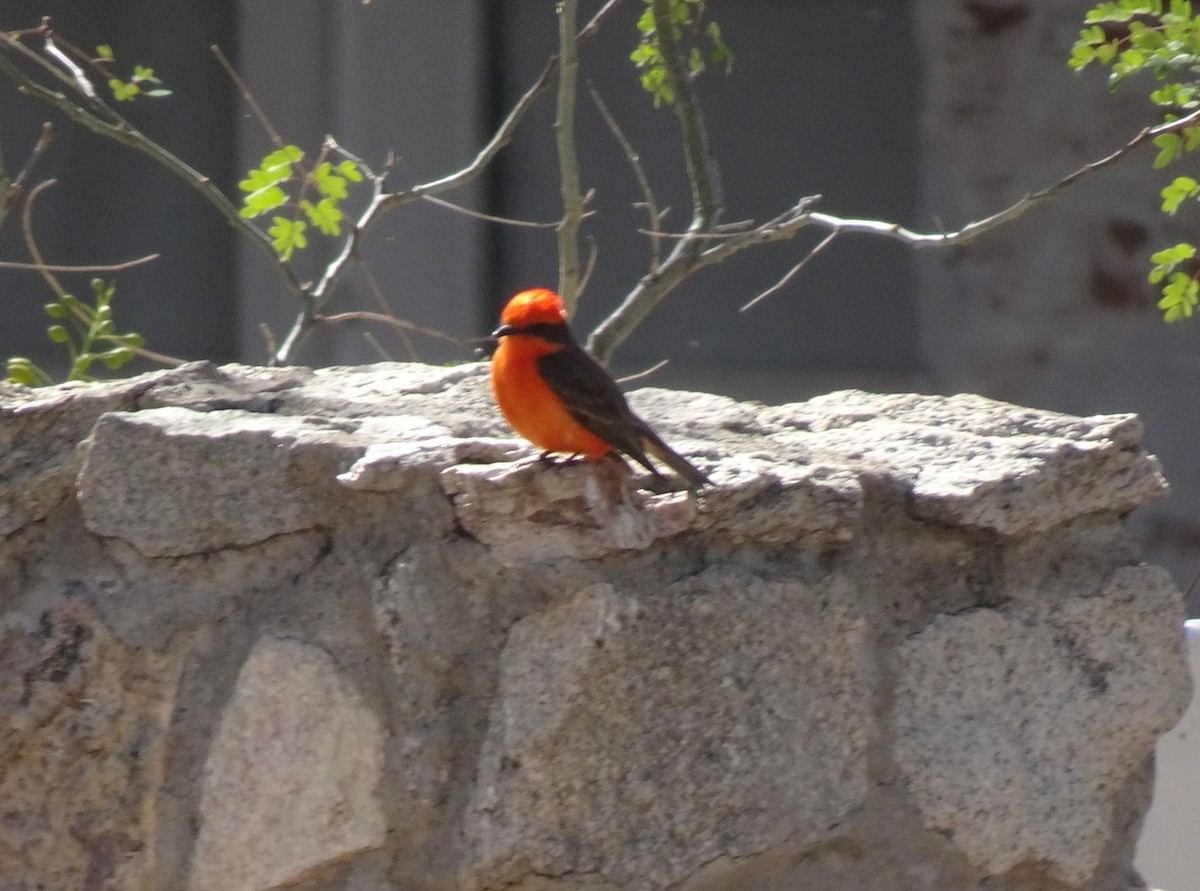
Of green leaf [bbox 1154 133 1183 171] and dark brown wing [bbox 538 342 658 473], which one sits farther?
green leaf [bbox 1154 133 1183 171]

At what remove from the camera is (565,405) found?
264cm

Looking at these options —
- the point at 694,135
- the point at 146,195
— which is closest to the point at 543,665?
the point at 694,135

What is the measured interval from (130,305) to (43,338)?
0.30 m

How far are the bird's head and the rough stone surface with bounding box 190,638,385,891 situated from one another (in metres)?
0.69

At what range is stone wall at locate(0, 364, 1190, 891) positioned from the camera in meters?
2.40

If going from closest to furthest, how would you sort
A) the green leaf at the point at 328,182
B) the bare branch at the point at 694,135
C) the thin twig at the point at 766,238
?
the thin twig at the point at 766,238 → the green leaf at the point at 328,182 → the bare branch at the point at 694,135

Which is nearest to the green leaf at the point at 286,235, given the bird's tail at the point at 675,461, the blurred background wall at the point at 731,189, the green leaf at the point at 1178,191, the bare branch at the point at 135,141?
the bare branch at the point at 135,141

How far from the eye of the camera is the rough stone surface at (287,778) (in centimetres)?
244

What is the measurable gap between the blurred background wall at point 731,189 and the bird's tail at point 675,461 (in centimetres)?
303

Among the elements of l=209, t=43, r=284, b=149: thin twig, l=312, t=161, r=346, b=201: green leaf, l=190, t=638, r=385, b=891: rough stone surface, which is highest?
l=209, t=43, r=284, b=149: thin twig

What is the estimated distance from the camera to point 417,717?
2.45 m

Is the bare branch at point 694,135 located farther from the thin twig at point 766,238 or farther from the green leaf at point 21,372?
the green leaf at point 21,372

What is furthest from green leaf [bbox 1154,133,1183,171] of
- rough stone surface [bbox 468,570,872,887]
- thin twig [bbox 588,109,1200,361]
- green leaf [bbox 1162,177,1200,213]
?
rough stone surface [bbox 468,570,872,887]

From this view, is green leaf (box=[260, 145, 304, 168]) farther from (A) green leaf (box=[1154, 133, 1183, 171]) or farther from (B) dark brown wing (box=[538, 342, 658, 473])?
(A) green leaf (box=[1154, 133, 1183, 171])
